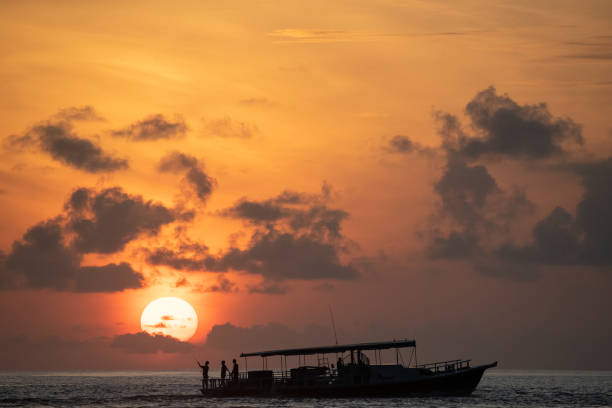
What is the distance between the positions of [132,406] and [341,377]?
26.6m

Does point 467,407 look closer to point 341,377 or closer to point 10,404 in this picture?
point 341,377

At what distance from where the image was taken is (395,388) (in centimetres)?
8181

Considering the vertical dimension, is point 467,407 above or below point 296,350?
below

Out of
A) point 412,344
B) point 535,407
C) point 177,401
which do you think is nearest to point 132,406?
point 177,401

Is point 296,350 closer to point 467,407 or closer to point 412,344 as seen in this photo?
point 412,344

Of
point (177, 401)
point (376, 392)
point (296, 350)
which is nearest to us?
point (376, 392)

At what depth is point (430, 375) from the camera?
83438 mm

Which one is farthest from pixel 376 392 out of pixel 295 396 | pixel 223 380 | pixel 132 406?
pixel 132 406

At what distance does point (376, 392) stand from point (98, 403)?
1558 inches

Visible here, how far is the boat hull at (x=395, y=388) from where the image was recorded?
81938 millimetres

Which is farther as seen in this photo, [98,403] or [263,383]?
[98,403]

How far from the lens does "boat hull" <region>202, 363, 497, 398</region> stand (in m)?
81.9

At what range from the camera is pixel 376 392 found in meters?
82.7

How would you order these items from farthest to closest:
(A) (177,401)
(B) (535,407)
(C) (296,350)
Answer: (A) (177,401), (B) (535,407), (C) (296,350)
